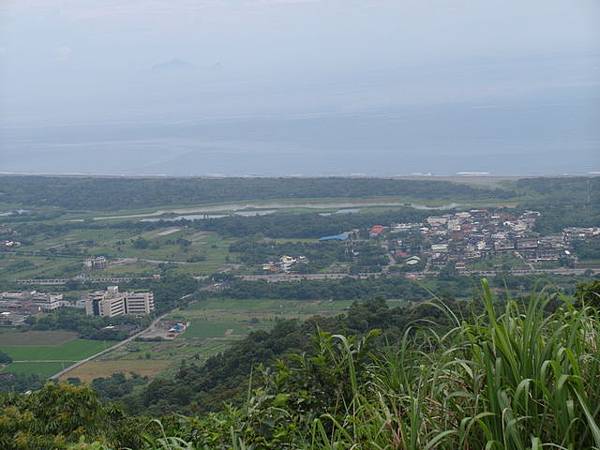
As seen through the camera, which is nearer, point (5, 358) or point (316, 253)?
point (5, 358)

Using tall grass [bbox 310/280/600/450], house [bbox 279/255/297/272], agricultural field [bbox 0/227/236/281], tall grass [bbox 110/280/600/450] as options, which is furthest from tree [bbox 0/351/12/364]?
tall grass [bbox 310/280/600/450]

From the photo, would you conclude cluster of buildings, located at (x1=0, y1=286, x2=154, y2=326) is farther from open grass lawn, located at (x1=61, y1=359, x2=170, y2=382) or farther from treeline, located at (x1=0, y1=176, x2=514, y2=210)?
treeline, located at (x1=0, y1=176, x2=514, y2=210)

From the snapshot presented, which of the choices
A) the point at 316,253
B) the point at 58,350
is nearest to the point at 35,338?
the point at 58,350

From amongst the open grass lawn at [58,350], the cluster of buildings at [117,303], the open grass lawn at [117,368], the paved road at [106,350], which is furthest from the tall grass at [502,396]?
the cluster of buildings at [117,303]

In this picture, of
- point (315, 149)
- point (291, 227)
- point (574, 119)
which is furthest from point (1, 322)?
point (315, 149)

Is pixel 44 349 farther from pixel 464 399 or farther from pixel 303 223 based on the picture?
pixel 464 399

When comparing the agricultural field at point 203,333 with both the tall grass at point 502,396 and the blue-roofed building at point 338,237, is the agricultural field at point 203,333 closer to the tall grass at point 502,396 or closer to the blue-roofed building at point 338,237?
the blue-roofed building at point 338,237
